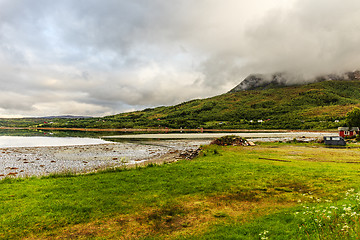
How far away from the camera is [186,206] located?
42.4 feet

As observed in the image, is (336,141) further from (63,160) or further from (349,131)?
(63,160)

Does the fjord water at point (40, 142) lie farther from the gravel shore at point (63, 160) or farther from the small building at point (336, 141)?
the small building at point (336, 141)

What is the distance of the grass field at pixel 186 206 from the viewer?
365 inches

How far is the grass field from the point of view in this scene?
9.27 m

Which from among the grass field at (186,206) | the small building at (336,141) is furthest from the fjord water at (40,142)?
the small building at (336,141)

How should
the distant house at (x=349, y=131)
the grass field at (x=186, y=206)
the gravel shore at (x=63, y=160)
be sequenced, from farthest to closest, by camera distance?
the distant house at (x=349, y=131) → the gravel shore at (x=63, y=160) → the grass field at (x=186, y=206)

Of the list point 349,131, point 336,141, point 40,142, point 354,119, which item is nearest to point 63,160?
point 40,142

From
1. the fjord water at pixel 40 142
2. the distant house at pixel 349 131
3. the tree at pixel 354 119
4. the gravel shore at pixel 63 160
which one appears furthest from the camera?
the tree at pixel 354 119

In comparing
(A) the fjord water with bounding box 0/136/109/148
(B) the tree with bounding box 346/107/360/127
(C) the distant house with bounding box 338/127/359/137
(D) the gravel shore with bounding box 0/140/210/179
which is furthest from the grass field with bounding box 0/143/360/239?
(B) the tree with bounding box 346/107/360/127

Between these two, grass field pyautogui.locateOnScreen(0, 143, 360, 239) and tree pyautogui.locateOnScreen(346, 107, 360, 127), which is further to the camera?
tree pyautogui.locateOnScreen(346, 107, 360, 127)

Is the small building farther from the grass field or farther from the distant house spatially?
the grass field

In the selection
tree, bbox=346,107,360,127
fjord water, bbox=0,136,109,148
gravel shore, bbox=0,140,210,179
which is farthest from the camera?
tree, bbox=346,107,360,127

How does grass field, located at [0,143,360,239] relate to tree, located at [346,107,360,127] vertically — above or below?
below

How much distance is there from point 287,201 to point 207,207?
512cm
